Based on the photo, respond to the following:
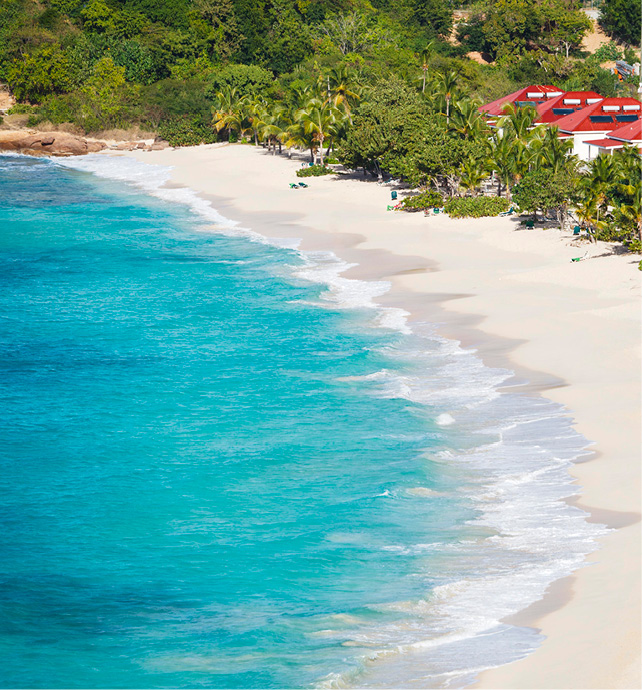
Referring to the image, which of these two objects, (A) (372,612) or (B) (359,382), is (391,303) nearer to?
(B) (359,382)

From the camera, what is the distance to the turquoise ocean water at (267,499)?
1698 cm

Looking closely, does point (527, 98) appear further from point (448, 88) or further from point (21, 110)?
point (21, 110)

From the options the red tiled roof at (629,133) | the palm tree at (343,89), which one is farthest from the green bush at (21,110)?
the red tiled roof at (629,133)

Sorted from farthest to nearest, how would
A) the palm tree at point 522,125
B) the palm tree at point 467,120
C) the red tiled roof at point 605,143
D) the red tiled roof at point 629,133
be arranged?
the palm tree at point 467,120 → the red tiled roof at point 605,143 → the palm tree at point 522,125 → the red tiled roof at point 629,133

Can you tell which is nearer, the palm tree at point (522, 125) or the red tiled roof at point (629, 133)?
the red tiled roof at point (629, 133)

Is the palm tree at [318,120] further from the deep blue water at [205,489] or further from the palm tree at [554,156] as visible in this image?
the deep blue water at [205,489]

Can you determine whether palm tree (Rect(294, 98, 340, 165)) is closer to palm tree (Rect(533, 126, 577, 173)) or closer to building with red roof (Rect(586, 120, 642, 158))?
building with red roof (Rect(586, 120, 642, 158))

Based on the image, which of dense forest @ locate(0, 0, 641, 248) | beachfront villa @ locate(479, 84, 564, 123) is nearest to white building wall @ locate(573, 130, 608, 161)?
dense forest @ locate(0, 0, 641, 248)

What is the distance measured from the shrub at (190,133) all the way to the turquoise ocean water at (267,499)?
198ft

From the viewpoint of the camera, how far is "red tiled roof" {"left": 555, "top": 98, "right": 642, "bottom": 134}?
2448 inches

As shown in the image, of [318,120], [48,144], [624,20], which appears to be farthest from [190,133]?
[624,20]

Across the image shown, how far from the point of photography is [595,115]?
62.9 metres

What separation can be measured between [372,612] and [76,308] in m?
28.0

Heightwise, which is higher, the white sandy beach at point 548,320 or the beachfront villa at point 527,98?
the beachfront villa at point 527,98
